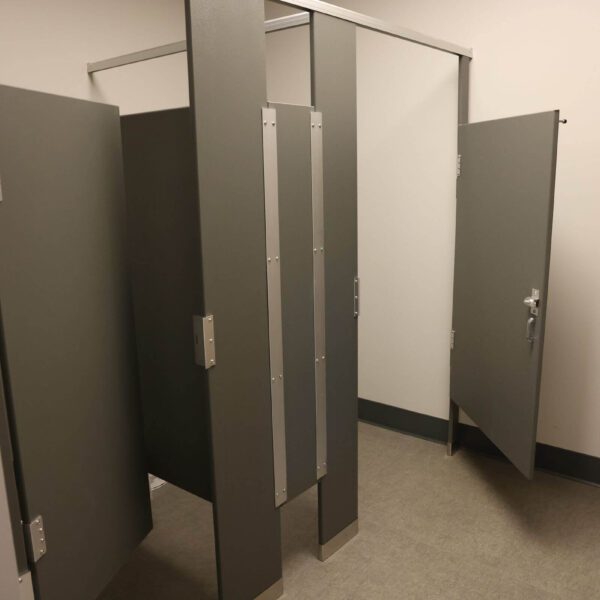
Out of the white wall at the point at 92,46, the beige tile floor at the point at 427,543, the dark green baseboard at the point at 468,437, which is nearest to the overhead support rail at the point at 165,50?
the white wall at the point at 92,46

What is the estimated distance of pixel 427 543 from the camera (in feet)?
7.70

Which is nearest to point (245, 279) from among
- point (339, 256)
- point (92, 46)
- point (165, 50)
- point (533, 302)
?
point (339, 256)

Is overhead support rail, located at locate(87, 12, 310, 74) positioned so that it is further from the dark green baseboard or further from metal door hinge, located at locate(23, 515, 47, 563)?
the dark green baseboard

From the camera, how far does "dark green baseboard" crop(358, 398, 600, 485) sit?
2.77 m

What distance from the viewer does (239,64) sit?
1.62m

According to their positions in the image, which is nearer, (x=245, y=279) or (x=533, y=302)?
(x=245, y=279)

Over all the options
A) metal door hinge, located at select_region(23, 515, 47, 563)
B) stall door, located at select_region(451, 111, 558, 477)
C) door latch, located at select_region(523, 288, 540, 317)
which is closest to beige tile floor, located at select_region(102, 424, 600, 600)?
stall door, located at select_region(451, 111, 558, 477)

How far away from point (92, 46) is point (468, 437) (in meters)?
2.70

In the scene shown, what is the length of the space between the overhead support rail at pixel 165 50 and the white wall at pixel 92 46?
0.33 feet

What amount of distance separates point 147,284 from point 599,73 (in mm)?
2093

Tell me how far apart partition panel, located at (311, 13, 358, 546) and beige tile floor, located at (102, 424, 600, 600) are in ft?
0.59

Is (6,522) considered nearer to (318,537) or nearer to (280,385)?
(280,385)

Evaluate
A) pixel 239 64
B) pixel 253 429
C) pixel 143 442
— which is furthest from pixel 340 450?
pixel 239 64

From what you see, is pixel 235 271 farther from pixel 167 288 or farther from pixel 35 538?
pixel 35 538
